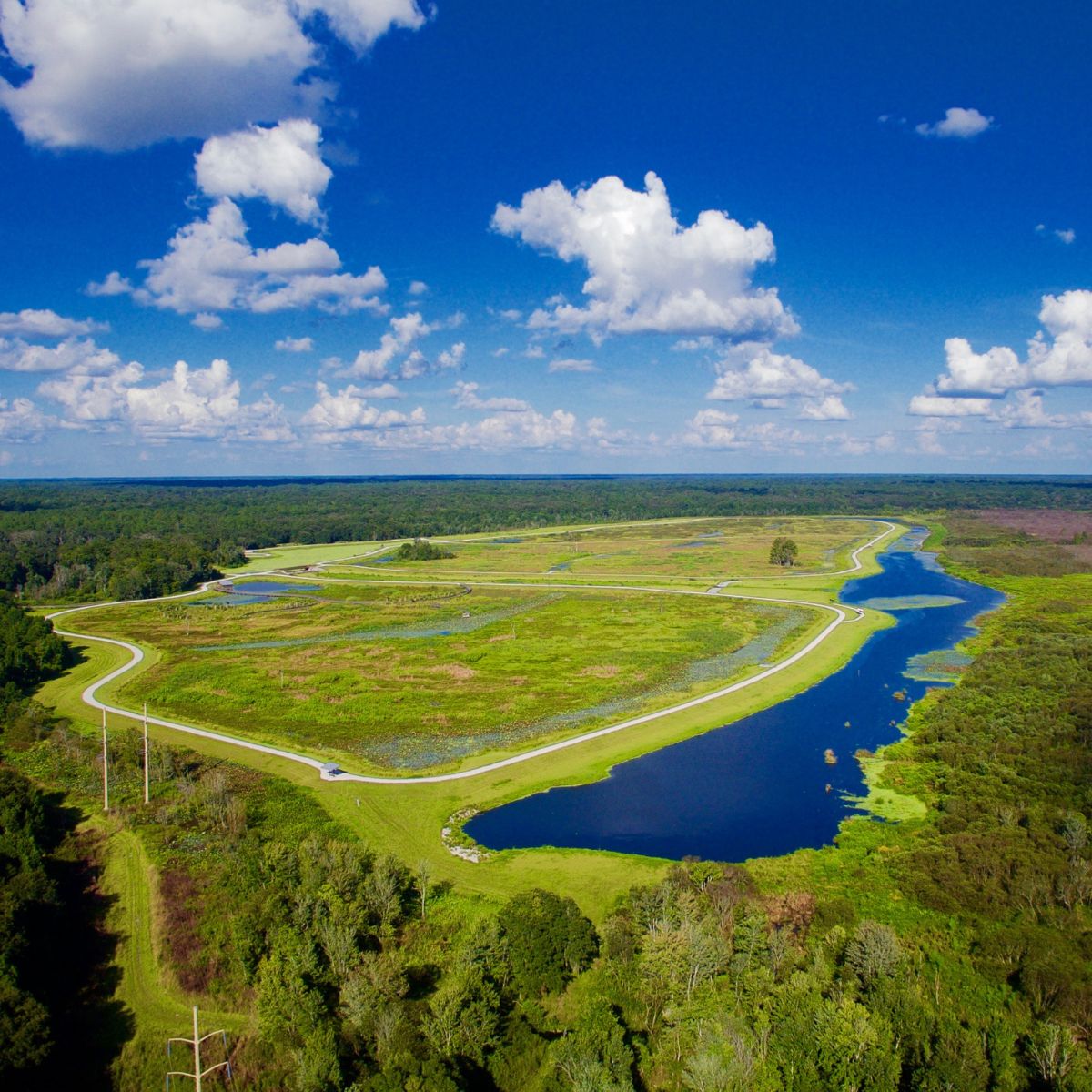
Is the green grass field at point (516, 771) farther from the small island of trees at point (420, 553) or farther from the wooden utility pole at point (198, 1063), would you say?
the small island of trees at point (420, 553)

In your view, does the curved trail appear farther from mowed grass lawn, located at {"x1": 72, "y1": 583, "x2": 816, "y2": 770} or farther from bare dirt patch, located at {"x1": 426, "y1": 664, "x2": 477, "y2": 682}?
bare dirt patch, located at {"x1": 426, "y1": 664, "x2": 477, "y2": 682}

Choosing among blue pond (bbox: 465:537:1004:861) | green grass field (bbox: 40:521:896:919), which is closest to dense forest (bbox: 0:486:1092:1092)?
green grass field (bbox: 40:521:896:919)

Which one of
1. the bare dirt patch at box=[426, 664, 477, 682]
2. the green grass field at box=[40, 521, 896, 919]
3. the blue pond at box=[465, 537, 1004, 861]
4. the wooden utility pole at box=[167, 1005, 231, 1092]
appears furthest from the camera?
the bare dirt patch at box=[426, 664, 477, 682]

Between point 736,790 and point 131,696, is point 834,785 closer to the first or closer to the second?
point 736,790

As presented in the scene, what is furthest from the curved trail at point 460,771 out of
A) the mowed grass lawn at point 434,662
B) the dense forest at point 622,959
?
the dense forest at point 622,959

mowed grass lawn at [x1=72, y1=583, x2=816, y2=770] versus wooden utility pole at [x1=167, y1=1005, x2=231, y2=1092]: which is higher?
mowed grass lawn at [x1=72, y1=583, x2=816, y2=770]

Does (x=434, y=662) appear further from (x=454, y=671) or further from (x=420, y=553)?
(x=420, y=553)

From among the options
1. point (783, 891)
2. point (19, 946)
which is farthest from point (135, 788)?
point (783, 891)
